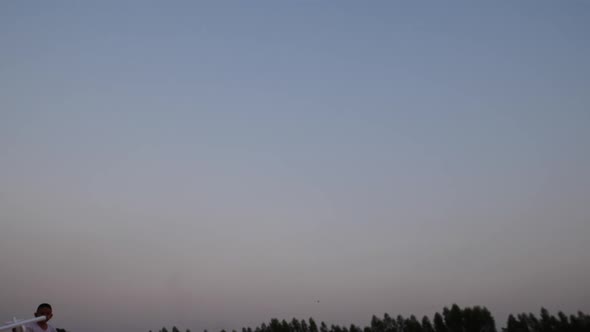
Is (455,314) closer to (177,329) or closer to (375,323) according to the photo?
(375,323)

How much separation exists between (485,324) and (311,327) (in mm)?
34916

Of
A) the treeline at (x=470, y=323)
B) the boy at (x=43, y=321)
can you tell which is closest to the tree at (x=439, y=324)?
the treeline at (x=470, y=323)

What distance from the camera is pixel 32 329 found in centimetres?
830

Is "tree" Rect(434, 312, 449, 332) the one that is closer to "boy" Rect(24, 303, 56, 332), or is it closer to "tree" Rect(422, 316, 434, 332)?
"tree" Rect(422, 316, 434, 332)

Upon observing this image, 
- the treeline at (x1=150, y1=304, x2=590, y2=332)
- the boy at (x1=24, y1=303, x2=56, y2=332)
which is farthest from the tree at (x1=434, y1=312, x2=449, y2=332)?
the boy at (x1=24, y1=303, x2=56, y2=332)

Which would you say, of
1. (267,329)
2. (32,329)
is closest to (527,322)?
(267,329)

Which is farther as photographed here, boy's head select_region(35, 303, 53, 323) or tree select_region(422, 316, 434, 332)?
tree select_region(422, 316, 434, 332)

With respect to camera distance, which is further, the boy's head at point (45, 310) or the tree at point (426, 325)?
the tree at point (426, 325)

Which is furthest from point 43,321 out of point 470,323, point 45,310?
Result: point 470,323

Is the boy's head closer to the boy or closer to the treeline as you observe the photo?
the boy

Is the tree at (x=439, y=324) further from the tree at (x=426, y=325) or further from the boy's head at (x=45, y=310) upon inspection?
the boy's head at (x=45, y=310)

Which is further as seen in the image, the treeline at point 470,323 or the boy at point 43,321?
the treeline at point 470,323

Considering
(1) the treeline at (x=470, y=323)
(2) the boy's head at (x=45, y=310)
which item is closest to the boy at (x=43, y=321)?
(2) the boy's head at (x=45, y=310)

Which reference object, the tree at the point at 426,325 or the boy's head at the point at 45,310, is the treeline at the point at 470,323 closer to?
the tree at the point at 426,325
